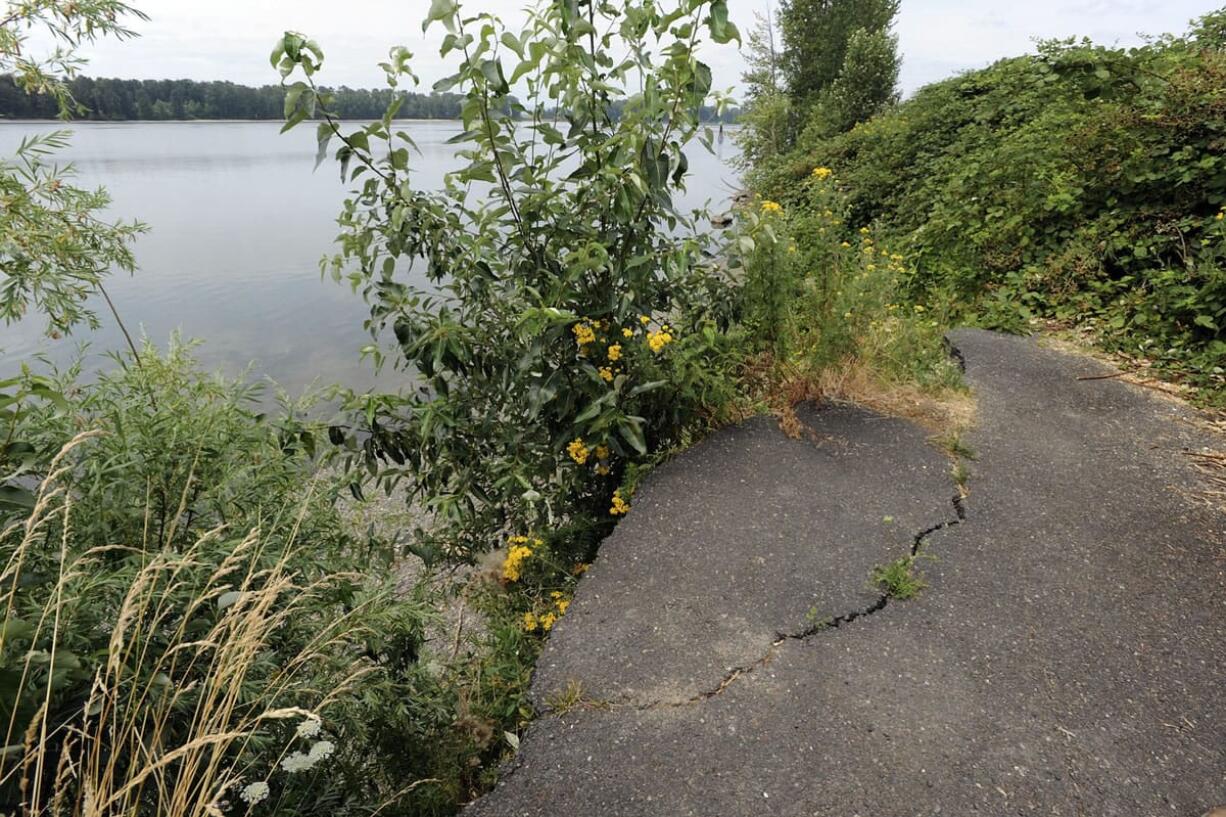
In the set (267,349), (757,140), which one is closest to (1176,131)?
(267,349)

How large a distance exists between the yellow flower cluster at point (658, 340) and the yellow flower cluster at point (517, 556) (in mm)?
1027

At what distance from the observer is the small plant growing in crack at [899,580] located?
238cm

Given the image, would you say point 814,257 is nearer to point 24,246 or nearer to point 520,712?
point 520,712

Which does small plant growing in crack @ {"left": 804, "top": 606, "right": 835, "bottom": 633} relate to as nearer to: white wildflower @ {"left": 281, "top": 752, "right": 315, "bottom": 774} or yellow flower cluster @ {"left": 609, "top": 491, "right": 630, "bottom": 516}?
yellow flower cluster @ {"left": 609, "top": 491, "right": 630, "bottom": 516}

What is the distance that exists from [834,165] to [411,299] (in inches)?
390

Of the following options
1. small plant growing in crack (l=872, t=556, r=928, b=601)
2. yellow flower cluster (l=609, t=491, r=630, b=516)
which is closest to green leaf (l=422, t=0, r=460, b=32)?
yellow flower cluster (l=609, t=491, r=630, b=516)

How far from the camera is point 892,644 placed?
7.17 feet

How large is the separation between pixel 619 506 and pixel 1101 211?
505 cm

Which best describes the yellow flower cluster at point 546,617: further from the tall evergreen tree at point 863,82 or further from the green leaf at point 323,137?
the tall evergreen tree at point 863,82

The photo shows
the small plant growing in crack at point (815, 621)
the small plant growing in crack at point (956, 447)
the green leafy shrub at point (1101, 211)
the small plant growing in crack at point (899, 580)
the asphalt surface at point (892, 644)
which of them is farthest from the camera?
the green leafy shrub at point (1101, 211)

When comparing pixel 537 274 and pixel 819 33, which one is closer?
pixel 537 274

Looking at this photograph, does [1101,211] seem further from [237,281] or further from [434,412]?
[237,281]

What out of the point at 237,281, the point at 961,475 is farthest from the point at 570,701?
the point at 237,281

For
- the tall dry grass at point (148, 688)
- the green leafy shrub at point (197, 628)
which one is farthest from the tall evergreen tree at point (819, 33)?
the tall dry grass at point (148, 688)
